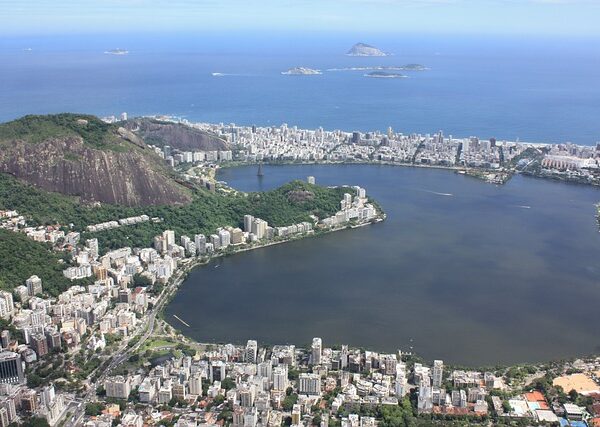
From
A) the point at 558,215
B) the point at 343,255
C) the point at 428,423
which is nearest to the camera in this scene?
the point at 428,423

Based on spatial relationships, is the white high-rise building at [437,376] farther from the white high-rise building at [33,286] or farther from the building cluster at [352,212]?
the building cluster at [352,212]

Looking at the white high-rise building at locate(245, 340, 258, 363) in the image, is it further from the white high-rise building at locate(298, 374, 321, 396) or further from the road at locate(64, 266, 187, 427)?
the road at locate(64, 266, 187, 427)

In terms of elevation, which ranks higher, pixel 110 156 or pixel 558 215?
pixel 110 156

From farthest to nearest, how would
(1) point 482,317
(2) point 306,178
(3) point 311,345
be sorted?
(2) point 306,178 < (1) point 482,317 < (3) point 311,345

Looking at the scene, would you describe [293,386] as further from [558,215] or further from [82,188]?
[558,215]

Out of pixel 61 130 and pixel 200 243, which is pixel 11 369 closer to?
pixel 200 243

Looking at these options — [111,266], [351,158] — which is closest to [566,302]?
[111,266]

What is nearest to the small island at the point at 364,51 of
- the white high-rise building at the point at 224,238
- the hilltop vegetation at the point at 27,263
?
the white high-rise building at the point at 224,238

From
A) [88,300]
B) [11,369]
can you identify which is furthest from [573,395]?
[88,300]

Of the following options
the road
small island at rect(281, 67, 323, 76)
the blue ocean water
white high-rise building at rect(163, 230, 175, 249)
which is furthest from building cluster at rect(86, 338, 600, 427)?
small island at rect(281, 67, 323, 76)
